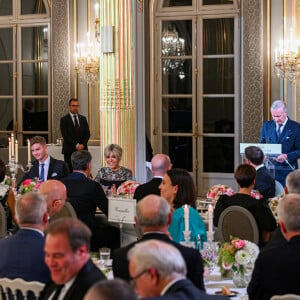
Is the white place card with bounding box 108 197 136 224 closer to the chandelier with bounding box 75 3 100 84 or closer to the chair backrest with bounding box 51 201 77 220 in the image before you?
the chair backrest with bounding box 51 201 77 220

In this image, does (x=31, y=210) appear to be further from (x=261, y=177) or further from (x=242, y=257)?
(x=261, y=177)

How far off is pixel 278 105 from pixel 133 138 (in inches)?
83.7

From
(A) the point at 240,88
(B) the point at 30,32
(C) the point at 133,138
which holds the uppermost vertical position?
(B) the point at 30,32

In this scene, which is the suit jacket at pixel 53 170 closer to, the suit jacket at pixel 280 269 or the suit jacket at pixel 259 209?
the suit jacket at pixel 259 209

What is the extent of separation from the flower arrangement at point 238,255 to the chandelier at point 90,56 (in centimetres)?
798

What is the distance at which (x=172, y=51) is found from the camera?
12.6 metres

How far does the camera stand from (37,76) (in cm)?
1337

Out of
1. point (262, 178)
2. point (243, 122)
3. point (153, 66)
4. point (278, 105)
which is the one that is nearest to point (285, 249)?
point (262, 178)

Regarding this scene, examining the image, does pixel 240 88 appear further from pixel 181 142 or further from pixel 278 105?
pixel 278 105

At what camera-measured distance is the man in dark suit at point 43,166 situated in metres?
8.58

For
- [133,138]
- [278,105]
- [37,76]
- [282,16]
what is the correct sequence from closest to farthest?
[278,105] < [133,138] < [282,16] < [37,76]

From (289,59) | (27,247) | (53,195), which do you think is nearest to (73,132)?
(289,59)

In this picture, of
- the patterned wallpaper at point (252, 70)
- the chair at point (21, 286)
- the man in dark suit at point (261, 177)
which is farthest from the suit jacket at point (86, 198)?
the patterned wallpaper at point (252, 70)

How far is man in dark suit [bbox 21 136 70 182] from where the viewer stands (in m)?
8.58
